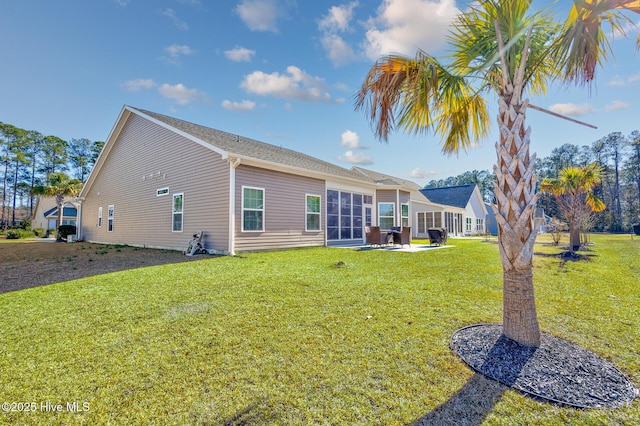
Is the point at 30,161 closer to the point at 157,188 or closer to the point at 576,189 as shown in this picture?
the point at 157,188

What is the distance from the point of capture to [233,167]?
29.2 feet

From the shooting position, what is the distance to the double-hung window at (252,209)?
30.6 feet

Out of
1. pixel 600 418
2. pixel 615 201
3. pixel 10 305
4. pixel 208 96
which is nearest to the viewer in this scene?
pixel 600 418

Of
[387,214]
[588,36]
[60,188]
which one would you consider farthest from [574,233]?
[60,188]

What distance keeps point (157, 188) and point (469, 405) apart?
12.9 meters

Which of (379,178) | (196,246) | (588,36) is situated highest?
(379,178)

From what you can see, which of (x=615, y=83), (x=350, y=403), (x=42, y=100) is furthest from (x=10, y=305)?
(x=42, y=100)

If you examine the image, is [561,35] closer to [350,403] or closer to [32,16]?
[350,403]

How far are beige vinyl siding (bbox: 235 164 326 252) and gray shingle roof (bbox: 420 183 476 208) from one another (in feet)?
63.4

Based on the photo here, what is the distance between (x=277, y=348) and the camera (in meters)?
2.56

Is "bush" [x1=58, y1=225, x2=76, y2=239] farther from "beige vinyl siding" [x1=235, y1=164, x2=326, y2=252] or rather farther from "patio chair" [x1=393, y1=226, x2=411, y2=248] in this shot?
"patio chair" [x1=393, y1=226, x2=411, y2=248]

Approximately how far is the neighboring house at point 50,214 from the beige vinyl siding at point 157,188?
18.4m

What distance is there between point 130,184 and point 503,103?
15194 mm

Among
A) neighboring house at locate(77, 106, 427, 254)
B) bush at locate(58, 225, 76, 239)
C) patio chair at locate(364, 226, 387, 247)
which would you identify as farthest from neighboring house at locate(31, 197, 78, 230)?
patio chair at locate(364, 226, 387, 247)
